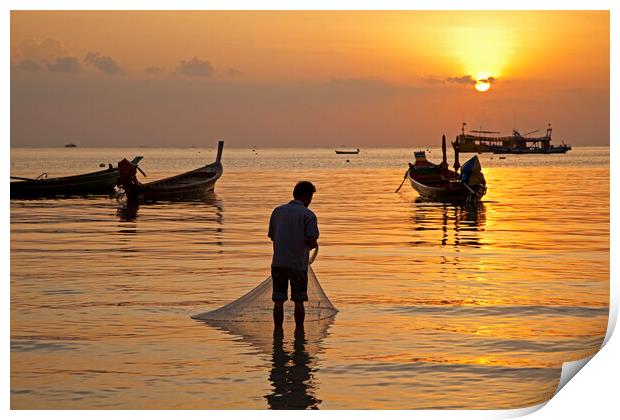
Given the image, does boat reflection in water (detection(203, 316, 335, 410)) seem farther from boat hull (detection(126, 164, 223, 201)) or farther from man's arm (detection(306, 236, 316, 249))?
boat hull (detection(126, 164, 223, 201))

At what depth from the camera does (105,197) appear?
135 feet

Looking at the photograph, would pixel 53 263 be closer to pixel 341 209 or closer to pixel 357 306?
pixel 357 306

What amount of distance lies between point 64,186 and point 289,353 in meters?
30.8

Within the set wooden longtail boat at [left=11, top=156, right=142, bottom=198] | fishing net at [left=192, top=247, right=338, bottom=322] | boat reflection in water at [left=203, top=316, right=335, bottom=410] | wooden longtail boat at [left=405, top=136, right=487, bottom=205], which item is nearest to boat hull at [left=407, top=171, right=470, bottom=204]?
wooden longtail boat at [left=405, top=136, right=487, bottom=205]

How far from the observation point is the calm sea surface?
349 inches

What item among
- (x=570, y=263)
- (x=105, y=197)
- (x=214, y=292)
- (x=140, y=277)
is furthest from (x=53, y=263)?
(x=105, y=197)

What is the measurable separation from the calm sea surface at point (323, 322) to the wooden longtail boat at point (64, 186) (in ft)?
44.1

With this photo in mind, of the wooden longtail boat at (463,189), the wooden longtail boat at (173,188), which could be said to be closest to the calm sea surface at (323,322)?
the wooden longtail boat at (463,189)

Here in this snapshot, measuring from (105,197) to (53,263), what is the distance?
23.6 m

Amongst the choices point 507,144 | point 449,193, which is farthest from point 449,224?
point 507,144

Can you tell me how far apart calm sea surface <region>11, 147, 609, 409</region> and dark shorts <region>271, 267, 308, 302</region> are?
0.48 meters

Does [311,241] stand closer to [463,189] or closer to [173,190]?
[463,189]

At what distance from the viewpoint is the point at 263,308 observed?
36.8ft

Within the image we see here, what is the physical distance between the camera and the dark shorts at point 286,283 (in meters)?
10.2
